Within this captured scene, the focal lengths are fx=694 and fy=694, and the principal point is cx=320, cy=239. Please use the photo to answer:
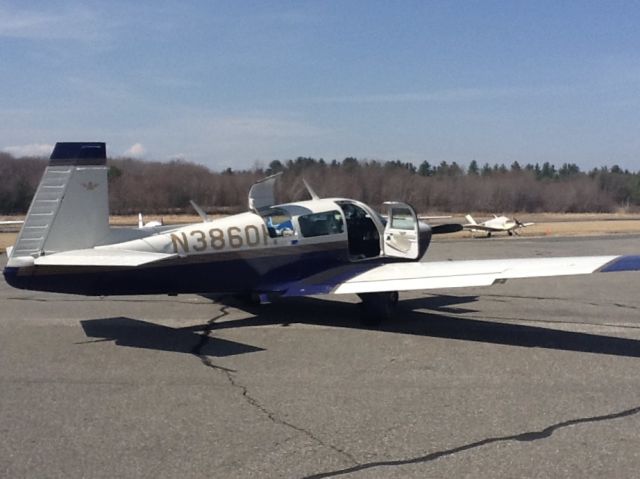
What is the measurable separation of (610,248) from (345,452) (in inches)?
925

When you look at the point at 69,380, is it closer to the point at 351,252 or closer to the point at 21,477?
the point at 21,477

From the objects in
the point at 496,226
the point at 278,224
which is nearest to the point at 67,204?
the point at 278,224

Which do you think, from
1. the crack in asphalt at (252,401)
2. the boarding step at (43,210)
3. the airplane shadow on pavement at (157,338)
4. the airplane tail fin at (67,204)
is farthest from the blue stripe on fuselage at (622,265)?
the boarding step at (43,210)

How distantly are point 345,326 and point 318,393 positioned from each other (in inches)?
143

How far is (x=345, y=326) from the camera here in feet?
33.3

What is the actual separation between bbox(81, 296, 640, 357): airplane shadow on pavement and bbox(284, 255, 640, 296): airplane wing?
60 cm

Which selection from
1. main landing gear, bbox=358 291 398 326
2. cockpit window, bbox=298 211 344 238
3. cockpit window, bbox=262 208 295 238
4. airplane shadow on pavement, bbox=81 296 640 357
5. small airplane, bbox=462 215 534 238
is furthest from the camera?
small airplane, bbox=462 215 534 238

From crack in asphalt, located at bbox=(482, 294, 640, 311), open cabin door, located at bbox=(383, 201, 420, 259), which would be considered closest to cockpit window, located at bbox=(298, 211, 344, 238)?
open cabin door, located at bbox=(383, 201, 420, 259)

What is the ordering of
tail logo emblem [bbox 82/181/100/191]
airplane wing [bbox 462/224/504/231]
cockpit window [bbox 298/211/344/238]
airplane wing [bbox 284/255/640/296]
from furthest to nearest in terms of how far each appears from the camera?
airplane wing [bbox 462/224/504/231] → cockpit window [bbox 298/211/344/238] → tail logo emblem [bbox 82/181/100/191] → airplane wing [bbox 284/255/640/296]

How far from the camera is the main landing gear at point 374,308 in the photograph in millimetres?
10031

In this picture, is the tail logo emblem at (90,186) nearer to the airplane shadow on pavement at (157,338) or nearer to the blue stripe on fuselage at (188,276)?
the blue stripe on fuselage at (188,276)

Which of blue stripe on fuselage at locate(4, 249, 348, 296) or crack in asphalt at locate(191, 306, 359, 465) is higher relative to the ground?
blue stripe on fuselage at locate(4, 249, 348, 296)

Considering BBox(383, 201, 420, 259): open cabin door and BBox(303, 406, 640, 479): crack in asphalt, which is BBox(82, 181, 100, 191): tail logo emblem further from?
BBox(303, 406, 640, 479): crack in asphalt

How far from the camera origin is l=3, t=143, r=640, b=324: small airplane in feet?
29.2
